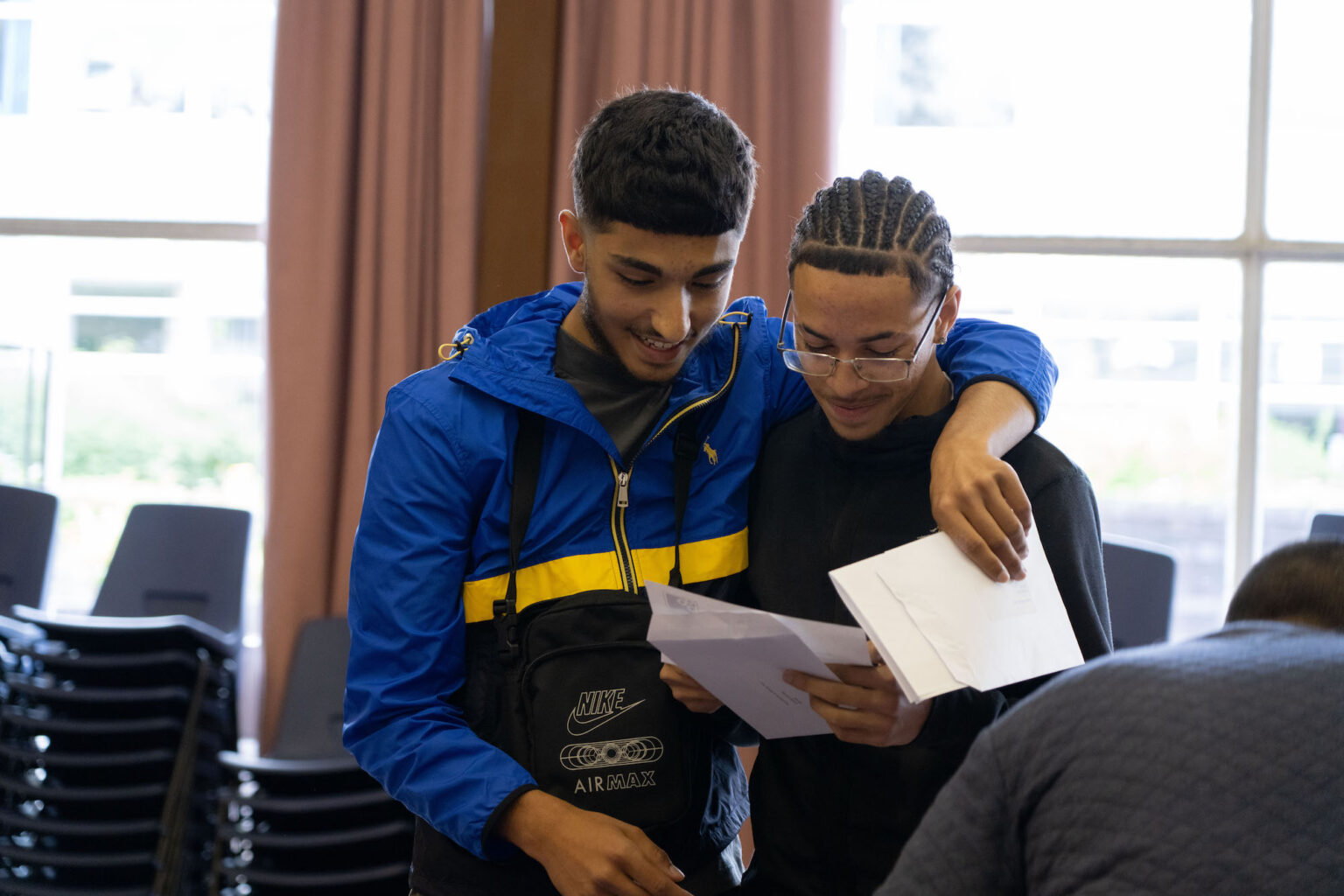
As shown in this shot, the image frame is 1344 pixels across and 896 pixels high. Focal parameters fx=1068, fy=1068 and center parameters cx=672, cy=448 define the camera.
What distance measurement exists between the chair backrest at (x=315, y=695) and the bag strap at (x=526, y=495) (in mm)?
1854

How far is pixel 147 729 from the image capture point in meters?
2.45

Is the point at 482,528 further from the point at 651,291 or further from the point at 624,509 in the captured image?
the point at 651,291

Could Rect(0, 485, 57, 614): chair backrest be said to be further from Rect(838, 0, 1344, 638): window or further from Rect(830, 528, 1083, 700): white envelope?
Rect(830, 528, 1083, 700): white envelope

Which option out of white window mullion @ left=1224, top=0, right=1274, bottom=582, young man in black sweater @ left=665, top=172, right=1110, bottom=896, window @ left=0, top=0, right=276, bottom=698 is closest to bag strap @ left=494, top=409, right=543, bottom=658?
young man in black sweater @ left=665, top=172, right=1110, bottom=896

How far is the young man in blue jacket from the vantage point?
120 cm

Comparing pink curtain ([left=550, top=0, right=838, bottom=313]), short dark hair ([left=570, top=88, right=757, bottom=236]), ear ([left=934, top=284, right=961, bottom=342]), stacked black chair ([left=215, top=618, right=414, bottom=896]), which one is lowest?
stacked black chair ([left=215, top=618, right=414, bottom=896])

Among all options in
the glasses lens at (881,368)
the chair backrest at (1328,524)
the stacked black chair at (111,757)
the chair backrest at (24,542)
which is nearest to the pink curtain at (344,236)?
the chair backrest at (24,542)

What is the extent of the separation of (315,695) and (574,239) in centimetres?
216

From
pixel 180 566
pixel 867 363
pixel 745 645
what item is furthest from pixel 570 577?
pixel 180 566

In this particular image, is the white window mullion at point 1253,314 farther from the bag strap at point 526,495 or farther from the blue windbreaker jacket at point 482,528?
the bag strap at point 526,495

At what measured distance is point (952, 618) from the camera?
1.04 m

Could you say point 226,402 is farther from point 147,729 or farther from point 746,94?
point 746,94

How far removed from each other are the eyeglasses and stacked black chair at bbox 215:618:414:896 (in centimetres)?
150

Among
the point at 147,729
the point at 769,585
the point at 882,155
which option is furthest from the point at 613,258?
the point at 882,155
